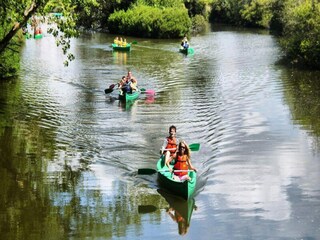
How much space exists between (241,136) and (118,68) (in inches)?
725

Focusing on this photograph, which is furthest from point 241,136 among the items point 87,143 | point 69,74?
point 69,74

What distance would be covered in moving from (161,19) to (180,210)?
47748 mm

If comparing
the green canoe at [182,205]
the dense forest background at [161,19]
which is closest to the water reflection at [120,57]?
the dense forest background at [161,19]

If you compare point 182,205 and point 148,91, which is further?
point 148,91

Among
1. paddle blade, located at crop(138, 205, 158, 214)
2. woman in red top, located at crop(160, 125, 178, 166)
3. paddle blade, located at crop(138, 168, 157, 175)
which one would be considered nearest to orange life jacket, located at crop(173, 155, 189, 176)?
paddle blade, located at crop(138, 168, 157, 175)

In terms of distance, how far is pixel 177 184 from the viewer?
1455 cm

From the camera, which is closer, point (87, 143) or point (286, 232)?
point (286, 232)

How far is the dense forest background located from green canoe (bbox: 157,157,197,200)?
17.8 ft

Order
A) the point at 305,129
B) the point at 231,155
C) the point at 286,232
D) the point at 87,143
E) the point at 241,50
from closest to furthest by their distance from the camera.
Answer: the point at 286,232
the point at 231,155
the point at 87,143
the point at 305,129
the point at 241,50

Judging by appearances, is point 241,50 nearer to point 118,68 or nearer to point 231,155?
point 118,68

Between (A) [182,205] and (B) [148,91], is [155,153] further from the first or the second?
(B) [148,91]

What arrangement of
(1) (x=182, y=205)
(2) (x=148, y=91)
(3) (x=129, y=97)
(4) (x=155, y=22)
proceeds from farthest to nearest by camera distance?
(4) (x=155, y=22), (2) (x=148, y=91), (3) (x=129, y=97), (1) (x=182, y=205)

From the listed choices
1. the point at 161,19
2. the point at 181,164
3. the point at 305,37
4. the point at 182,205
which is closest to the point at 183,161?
the point at 181,164

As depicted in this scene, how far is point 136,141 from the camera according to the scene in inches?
783
